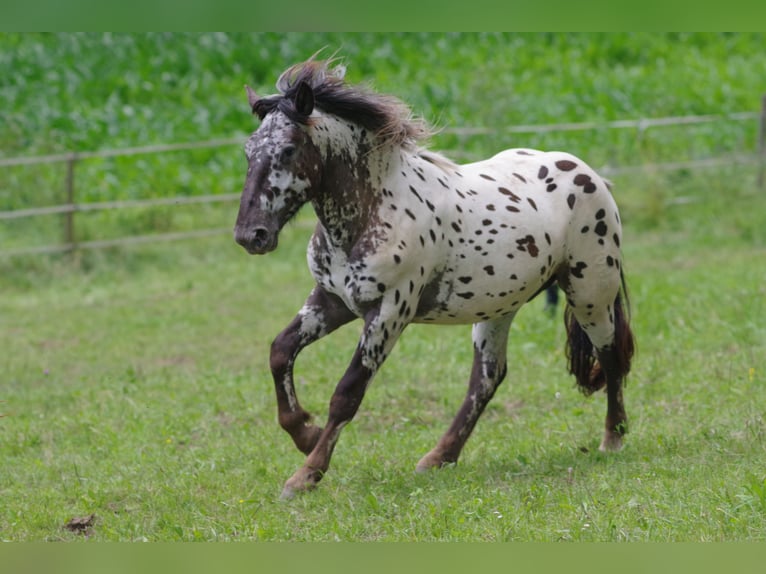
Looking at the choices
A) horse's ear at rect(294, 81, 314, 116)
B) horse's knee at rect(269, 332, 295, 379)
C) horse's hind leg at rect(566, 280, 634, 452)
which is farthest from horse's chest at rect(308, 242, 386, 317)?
horse's hind leg at rect(566, 280, 634, 452)

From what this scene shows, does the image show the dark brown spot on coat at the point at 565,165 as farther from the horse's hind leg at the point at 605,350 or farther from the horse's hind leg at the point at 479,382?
the horse's hind leg at the point at 479,382

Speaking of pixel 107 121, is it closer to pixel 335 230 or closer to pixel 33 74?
pixel 33 74

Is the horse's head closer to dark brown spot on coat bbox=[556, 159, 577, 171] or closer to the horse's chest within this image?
the horse's chest

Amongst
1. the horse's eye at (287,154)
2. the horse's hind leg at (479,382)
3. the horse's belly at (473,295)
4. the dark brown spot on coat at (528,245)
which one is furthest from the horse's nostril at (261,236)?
the horse's hind leg at (479,382)

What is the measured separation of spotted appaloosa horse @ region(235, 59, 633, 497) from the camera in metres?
5.77

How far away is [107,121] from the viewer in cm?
1958

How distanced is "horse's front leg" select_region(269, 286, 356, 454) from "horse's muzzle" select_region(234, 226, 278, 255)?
547 mm

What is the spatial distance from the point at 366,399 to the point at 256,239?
2976 mm

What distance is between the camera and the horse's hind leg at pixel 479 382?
6.64 m

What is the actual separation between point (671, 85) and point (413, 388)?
1430 cm

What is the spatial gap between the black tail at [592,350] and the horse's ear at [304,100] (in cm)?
220

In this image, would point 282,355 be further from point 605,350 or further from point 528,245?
point 605,350

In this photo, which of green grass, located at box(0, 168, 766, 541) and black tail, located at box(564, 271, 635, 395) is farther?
black tail, located at box(564, 271, 635, 395)

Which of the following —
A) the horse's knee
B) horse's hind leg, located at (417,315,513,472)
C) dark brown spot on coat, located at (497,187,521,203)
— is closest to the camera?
the horse's knee
